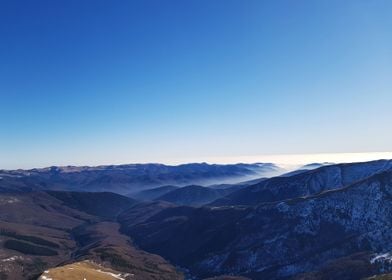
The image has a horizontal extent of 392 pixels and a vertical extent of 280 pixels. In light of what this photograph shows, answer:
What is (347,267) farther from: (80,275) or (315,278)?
(80,275)

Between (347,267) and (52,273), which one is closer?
(52,273)

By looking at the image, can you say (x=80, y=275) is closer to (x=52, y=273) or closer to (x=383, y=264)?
(x=52, y=273)

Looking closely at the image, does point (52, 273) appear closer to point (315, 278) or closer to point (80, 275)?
point (80, 275)

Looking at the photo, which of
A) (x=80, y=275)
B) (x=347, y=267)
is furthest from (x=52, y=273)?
(x=347, y=267)

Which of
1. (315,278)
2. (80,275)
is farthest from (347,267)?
(80,275)

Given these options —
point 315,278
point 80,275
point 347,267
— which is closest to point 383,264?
point 347,267

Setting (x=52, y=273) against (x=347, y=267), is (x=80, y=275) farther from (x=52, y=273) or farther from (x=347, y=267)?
(x=347, y=267)
